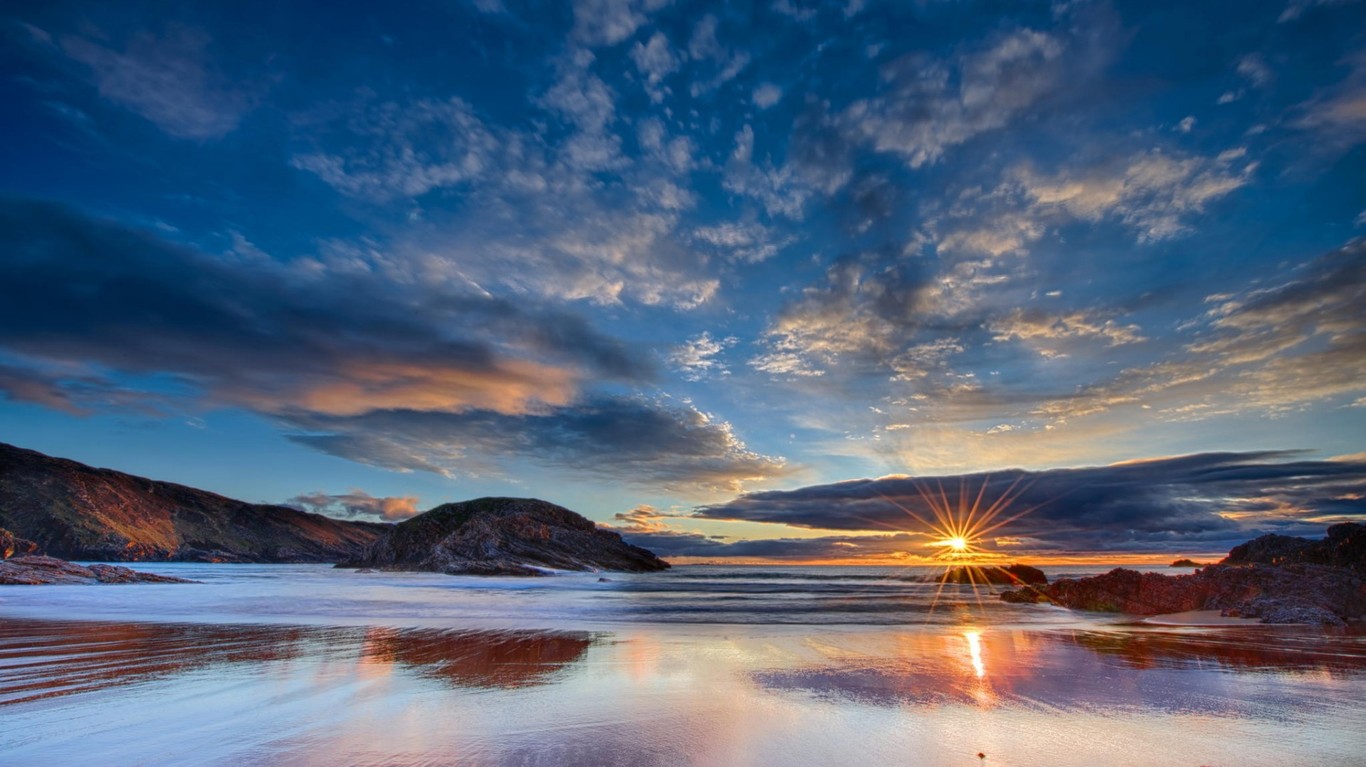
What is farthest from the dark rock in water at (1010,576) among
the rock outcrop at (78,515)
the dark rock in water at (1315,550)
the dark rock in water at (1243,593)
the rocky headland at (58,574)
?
the rock outcrop at (78,515)

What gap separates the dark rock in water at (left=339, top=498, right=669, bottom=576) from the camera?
9318cm

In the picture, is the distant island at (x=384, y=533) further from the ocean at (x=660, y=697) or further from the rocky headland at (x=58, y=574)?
the ocean at (x=660, y=697)

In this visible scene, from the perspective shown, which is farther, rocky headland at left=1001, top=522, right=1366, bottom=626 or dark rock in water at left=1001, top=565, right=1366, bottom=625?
rocky headland at left=1001, top=522, right=1366, bottom=626

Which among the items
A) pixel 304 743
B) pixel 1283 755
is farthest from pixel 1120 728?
pixel 304 743

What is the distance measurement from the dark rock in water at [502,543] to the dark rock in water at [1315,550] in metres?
73.7

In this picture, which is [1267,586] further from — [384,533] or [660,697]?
[384,533]

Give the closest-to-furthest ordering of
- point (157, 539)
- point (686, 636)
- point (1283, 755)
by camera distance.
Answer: point (1283, 755), point (686, 636), point (157, 539)

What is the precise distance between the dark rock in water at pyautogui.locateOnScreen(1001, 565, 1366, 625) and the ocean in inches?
150

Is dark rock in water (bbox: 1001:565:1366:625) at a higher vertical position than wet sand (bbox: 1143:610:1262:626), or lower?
higher

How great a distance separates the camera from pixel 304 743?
591 cm

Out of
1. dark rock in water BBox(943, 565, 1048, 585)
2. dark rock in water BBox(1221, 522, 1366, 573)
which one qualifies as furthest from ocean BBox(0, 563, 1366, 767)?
dark rock in water BBox(943, 565, 1048, 585)

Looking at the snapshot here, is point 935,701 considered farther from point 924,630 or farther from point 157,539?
point 157,539

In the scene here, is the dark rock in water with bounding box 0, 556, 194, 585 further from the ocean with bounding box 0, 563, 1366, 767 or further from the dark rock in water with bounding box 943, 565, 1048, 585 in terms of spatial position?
the dark rock in water with bounding box 943, 565, 1048, 585

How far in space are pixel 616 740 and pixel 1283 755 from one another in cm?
689
